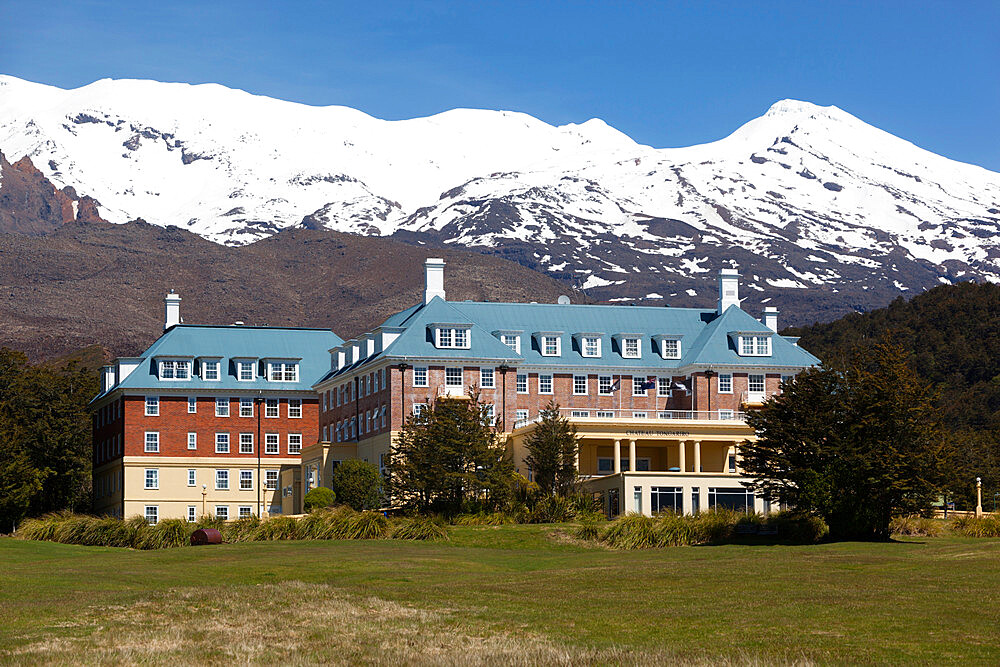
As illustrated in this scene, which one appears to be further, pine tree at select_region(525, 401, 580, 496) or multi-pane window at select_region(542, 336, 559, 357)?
multi-pane window at select_region(542, 336, 559, 357)

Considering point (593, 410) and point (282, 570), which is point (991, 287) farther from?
point (282, 570)

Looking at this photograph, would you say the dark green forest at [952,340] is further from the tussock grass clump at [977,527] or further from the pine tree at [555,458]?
the tussock grass clump at [977,527]

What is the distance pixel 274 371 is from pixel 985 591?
7077 centimetres

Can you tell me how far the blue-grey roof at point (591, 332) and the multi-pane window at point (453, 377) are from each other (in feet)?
2.62

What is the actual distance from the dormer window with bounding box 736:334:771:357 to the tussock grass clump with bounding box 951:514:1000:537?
2954 centimetres

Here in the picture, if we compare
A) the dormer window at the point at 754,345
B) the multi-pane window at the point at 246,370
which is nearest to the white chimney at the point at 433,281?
the multi-pane window at the point at 246,370

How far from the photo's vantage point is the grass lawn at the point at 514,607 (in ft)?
93.7

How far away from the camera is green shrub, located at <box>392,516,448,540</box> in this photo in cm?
6372

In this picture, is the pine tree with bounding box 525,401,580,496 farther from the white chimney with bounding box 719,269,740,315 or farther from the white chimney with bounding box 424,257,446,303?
the white chimney with bounding box 719,269,740,315

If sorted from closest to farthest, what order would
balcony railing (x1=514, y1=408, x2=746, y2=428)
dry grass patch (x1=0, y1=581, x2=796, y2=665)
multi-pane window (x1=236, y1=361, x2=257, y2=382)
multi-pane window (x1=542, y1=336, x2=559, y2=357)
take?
1. dry grass patch (x1=0, y1=581, x2=796, y2=665)
2. balcony railing (x1=514, y1=408, x2=746, y2=428)
3. multi-pane window (x1=542, y1=336, x2=559, y2=357)
4. multi-pane window (x1=236, y1=361, x2=257, y2=382)

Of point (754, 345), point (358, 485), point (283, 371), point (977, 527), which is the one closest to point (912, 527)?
point (977, 527)

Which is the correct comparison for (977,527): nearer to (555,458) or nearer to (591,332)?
(555,458)

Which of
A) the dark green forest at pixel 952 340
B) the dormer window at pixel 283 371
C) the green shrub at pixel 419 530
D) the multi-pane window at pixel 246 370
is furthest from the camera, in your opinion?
the dark green forest at pixel 952 340

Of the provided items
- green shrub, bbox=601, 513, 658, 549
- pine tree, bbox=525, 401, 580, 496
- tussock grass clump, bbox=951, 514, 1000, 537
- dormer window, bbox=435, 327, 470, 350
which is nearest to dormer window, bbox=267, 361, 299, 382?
dormer window, bbox=435, 327, 470, 350
